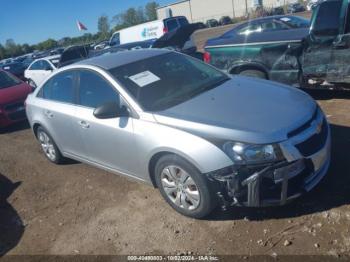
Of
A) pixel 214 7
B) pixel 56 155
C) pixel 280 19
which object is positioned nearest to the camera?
pixel 56 155

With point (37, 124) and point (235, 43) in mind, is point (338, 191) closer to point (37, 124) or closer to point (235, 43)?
point (235, 43)

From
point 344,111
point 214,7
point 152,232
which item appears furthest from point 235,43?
point 214,7

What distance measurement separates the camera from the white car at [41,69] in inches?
541

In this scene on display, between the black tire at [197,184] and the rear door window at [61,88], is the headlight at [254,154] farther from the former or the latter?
the rear door window at [61,88]

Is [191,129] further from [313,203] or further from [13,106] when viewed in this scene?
[13,106]

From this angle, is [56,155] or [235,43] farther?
[235,43]

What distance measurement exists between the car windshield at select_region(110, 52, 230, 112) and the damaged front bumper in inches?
43.3

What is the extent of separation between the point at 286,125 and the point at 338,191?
3.55ft

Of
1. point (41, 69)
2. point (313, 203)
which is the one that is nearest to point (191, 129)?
point (313, 203)

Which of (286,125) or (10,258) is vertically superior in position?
(286,125)

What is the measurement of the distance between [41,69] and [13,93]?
5.76m

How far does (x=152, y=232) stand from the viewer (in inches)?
146

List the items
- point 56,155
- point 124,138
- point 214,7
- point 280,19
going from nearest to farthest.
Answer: point 124,138
point 56,155
point 280,19
point 214,7

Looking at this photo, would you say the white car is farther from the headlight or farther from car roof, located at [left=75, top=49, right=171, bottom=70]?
the headlight
